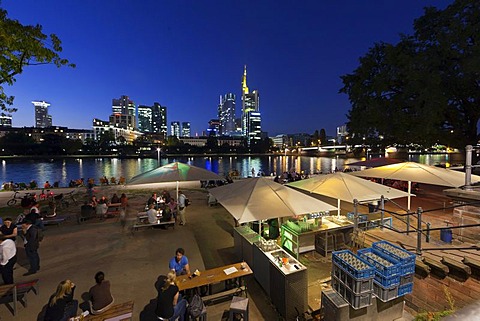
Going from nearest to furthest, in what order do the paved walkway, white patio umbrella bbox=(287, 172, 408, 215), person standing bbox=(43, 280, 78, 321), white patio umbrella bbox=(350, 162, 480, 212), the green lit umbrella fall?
person standing bbox=(43, 280, 78, 321) → the paved walkway → white patio umbrella bbox=(287, 172, 408, 215) → white patio umbrella bbox=(350, 162, 480, 212) → the green lit umbrella

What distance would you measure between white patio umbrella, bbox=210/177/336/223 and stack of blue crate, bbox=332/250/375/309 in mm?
1757

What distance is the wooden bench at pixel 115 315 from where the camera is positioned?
423 cm

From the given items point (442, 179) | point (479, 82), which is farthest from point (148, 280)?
point (479, 82)

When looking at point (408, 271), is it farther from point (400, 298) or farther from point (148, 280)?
point (148, 280)

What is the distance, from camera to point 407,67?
51.3 feet

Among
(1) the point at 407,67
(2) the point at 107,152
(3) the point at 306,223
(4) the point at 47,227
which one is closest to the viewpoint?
(3) the point at 306,223

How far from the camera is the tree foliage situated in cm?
1441

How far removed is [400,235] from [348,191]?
2.16 m

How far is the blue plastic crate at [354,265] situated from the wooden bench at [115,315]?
404cm

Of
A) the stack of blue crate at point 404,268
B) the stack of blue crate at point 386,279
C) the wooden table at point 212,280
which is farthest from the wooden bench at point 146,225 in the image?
the stack of blue crate at point 404,268

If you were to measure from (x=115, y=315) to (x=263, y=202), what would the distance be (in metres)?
3.87

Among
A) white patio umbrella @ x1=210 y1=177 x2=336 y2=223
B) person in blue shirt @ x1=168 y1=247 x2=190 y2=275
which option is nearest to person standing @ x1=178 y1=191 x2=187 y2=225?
white patio umbrella @ x1=210 y1=177 x2=336 y2=223

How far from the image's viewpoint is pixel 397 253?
4.52 metres

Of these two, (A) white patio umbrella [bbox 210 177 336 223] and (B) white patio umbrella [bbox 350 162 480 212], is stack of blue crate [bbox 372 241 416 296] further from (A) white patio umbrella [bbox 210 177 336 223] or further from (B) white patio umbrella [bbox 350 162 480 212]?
(B) white patio umbrella [bbox 350 162 480 212]
